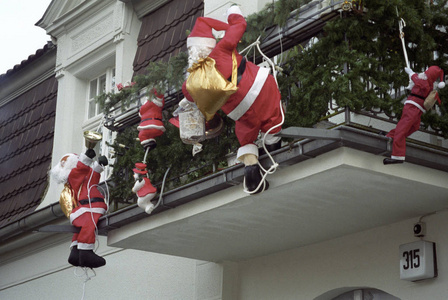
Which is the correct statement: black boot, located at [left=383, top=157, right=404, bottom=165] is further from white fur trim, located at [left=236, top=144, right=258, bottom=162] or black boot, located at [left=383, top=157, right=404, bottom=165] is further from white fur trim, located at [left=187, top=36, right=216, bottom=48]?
white fur trim, located at [left=187, top=36, right=216, bottom=48]

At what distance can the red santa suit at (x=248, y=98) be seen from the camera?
7340 mm

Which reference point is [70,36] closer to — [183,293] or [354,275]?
[183,293]

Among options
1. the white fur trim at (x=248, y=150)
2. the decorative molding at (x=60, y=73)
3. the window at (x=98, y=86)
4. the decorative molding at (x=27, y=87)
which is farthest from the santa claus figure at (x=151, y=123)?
the decorative molding at (x=27, y=87)

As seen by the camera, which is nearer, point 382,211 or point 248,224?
point 382,211

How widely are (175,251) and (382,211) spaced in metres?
2.53

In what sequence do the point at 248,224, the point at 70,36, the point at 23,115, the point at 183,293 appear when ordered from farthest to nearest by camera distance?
the point at 23,115, the point at 70,36, the point at 183,293, the point at 248,224

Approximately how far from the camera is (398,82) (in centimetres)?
736

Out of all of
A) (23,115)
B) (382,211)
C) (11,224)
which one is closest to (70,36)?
(23,115)

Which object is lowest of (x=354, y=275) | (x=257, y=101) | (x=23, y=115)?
(x=354, y=275)

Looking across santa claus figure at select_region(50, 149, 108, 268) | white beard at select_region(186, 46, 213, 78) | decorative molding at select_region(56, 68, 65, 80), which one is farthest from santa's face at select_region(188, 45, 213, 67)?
decorative molding at select_region(56, 68, 65, 80)

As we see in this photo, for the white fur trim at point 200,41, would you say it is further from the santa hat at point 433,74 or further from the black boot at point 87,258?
the black boot at point 87,258

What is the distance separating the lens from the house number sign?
25.7 feet

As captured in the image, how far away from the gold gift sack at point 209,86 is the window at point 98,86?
6.34 m

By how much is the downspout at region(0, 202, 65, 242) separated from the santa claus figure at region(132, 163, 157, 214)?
4.12 meters
